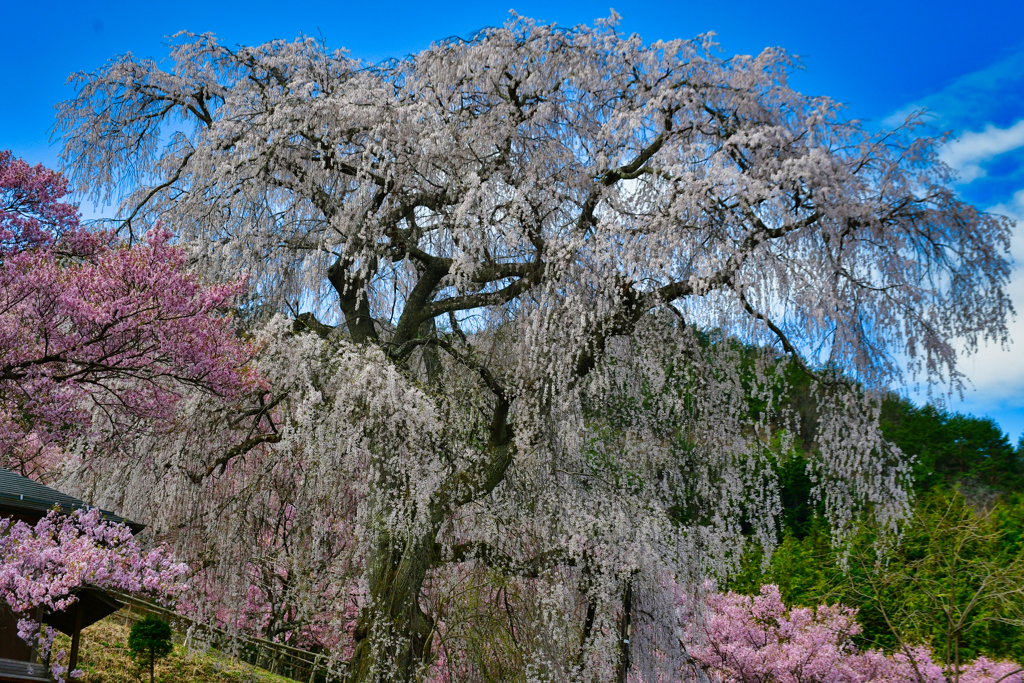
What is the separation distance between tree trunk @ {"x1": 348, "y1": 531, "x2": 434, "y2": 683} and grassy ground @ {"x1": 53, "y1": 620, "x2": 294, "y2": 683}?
6.28 ft

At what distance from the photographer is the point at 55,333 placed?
581 cm

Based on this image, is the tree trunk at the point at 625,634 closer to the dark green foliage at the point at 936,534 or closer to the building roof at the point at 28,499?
the dark green foliage at the point at 936,534

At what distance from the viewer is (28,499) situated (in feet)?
17.6

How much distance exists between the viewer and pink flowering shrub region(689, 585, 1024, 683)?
13.0m

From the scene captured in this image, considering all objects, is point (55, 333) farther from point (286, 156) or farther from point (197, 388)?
point (286, 156)

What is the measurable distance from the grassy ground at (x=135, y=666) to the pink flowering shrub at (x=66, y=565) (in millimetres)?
2304

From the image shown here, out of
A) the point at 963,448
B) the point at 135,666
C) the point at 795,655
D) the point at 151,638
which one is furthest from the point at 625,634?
the point at 963,448

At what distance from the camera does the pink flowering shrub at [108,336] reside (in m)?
5.74

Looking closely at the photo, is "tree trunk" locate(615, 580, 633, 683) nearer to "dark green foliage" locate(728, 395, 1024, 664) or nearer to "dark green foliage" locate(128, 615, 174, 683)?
"dark green foliage" locate(728, 395, 1024, 664)

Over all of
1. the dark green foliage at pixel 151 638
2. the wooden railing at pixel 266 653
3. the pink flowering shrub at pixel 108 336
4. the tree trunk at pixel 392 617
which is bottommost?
the wooden railing at pixel 266 653

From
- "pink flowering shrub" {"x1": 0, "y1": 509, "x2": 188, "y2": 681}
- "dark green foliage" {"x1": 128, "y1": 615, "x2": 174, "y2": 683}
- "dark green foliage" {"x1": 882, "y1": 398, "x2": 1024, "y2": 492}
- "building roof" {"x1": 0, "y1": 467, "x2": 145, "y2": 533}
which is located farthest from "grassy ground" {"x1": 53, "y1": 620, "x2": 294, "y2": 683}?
"dark green foliage" {"x1": 882, "y1": 398, "x2": 1024, "y2": 492}

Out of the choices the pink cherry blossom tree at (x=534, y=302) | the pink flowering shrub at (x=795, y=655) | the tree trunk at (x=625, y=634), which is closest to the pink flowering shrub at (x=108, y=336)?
the pink cherry blossom tree at (x=534, y=302)

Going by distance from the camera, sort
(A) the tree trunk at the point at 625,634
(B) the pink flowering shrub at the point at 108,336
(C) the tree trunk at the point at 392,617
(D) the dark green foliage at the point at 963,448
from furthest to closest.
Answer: (D) the dark green foliage at the point at 963,448
(A) the tree trunk at the point at 625,634
(C) the tree trunk at the point at 392,617
(B) the pink flowering shrub at the point at 108,336

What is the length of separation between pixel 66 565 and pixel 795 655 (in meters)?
12.3
